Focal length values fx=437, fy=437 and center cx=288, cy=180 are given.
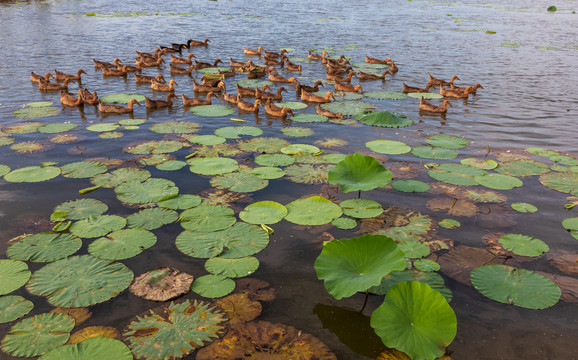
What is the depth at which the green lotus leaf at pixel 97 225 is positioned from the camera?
19.4ft

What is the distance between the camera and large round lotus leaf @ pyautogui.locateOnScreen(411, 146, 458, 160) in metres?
9.01

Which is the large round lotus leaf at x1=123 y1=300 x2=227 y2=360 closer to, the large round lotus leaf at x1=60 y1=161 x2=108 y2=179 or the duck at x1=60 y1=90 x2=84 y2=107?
the large round lotus leaf at x1=60 y1=161 x2=108 y2=179

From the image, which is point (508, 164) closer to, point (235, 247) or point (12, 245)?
point (235, 247)

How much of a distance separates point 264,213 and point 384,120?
5.66m

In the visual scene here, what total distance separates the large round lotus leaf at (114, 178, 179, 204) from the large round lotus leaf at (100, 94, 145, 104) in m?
5.74

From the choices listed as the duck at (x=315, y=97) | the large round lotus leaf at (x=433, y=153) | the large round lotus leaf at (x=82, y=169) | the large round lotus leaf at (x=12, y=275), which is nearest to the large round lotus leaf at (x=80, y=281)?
the large round lotus leaf at (x=12, y=275)

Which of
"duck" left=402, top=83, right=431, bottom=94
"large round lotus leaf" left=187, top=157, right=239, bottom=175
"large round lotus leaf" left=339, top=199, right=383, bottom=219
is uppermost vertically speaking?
"duck" left=402, top=83, right=431, bottom=94

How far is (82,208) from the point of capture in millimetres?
6574

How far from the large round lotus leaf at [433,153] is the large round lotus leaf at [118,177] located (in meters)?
5.41

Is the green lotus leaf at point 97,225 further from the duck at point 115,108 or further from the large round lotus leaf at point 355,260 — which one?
the duck at point 115,108

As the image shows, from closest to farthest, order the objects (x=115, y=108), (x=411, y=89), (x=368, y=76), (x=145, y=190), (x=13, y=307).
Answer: (x=13, y=307)
(x=145, y=190)
(x=115, y=108)
(x=411, y=89)
(x=368, y=76)

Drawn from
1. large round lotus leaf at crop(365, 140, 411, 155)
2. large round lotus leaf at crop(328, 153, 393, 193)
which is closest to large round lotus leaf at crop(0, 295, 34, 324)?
large round lotus leaf at crop(328, 153, 393, 193)

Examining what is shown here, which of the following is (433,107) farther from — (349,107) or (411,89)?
(349,107)

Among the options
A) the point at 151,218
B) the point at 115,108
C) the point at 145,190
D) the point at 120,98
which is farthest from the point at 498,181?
the point at 120,98
